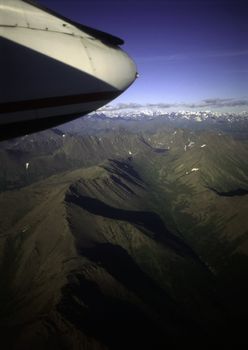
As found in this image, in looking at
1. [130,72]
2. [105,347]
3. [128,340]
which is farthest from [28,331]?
[130,72]

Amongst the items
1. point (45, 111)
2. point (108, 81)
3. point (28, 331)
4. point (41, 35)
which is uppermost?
point (41, 35)

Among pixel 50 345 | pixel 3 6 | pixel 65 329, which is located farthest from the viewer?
pixel 65 329

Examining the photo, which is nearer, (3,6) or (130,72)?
(3,6)

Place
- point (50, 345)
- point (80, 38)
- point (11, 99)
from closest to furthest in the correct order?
point (11, 99) → point (80, 38) → point (50, 345)

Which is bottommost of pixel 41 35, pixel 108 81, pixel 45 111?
pixel 45 111

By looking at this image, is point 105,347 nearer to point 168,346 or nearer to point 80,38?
point 168,346

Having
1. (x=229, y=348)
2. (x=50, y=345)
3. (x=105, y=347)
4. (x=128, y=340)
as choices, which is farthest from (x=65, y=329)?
(x=229, y=348)

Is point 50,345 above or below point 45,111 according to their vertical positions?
below

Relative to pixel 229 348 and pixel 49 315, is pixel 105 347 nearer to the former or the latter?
pixel 49 315

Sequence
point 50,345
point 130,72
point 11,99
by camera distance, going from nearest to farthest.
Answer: point 11,99 → point 130,72 → point 50,345
